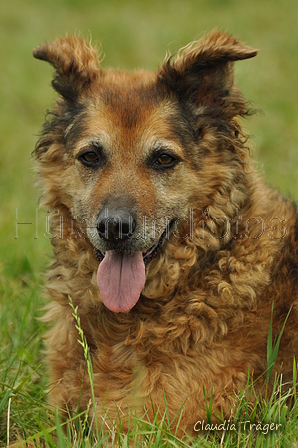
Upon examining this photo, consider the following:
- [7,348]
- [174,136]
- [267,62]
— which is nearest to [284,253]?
[174,136]

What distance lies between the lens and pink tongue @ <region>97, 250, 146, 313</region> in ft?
11.9

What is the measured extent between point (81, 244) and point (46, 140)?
2.67 feet

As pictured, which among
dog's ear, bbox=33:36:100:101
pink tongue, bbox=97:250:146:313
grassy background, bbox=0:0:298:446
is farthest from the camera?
grassy background, bbox=0:0:298:446

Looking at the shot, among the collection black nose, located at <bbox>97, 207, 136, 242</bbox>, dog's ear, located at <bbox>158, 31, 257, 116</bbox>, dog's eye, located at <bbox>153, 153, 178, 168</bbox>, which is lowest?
black nose, located at <bbox>97, 207, 136, 242</bbox>

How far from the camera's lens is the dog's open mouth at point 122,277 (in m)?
3.64

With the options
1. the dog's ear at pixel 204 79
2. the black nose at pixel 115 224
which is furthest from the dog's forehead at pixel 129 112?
the black nose at pixel 115 224

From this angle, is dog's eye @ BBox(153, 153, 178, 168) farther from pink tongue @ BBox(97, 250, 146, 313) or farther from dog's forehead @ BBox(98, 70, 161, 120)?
pink tongue @ BBox(97, 250, 146, 313)

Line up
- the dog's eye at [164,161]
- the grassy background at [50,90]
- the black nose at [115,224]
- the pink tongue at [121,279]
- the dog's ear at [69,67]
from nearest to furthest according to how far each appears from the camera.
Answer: the black nose at [115,224], the pink tongue at [121,279], the dog's eye at [164,161], the dog's ear at [69,67], the grassy background at [50,90]

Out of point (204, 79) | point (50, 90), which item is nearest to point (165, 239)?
point (204, 79)

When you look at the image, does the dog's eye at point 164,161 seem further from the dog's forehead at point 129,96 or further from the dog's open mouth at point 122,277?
the dog's open mouth at point 122,277

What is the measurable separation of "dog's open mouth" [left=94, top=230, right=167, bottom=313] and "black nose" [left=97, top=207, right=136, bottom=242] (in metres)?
0.24

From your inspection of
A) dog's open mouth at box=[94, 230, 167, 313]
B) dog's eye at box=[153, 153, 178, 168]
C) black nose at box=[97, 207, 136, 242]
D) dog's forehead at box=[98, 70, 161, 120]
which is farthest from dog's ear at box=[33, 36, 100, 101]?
dog's open mouth at box=[94, 230, 167, 313]

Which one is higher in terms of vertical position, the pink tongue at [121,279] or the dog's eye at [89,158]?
the dog's eye at [89,158]

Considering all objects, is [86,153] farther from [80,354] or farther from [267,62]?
[267,62]
